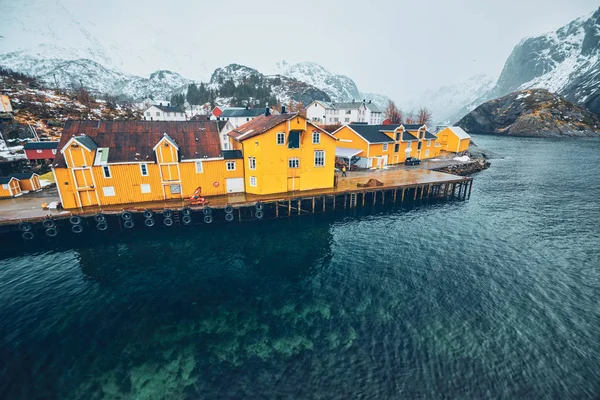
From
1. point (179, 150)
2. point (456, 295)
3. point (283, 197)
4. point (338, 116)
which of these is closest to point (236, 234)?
point (283, 197)

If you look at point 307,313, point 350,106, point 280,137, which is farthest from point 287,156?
point 350,106

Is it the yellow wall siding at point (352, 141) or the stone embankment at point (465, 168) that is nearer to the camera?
the yellow wall siding at point (352, 141)

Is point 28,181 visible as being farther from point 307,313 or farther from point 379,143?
point 379,143

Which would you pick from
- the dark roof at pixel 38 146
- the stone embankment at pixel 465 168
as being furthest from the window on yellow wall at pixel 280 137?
the dark roof at pixel 38 146

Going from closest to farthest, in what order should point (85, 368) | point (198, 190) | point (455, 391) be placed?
point (455, 391) < point (85, 368) < point (198, 190)

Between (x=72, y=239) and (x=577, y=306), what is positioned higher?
(x=72, y=239)

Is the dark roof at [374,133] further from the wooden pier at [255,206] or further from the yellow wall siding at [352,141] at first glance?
the wooden pier at [255,206]

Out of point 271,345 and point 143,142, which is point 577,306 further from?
point 143,142
